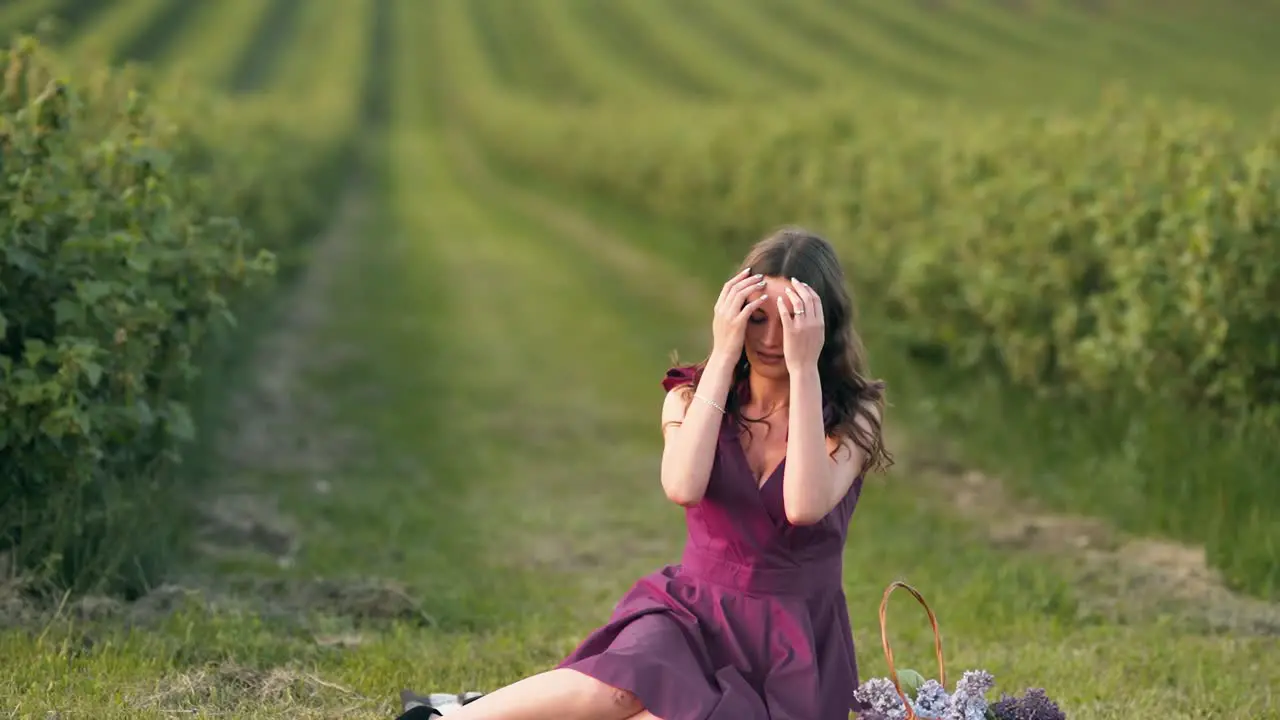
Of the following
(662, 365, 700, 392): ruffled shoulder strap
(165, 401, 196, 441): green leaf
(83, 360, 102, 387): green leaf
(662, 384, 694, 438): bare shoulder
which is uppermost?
(662, 365, 700, 392): ruffled shoulder strap

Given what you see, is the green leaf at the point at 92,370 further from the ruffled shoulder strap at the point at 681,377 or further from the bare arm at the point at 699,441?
the bare arm at the point at 699,441

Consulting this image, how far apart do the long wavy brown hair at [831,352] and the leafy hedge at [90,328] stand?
109 inches

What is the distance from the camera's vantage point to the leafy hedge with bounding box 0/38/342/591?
606cm

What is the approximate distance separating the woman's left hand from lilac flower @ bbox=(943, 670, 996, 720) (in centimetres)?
88

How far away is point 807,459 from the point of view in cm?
414

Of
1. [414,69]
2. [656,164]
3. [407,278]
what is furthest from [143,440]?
[414,69]

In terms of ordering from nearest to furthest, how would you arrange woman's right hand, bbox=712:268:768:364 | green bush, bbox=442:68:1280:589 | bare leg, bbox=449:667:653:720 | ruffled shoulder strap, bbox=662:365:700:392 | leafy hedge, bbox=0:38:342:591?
bare leg, bbox=449:667:653:720 → woman's right hand, bbox=712:268:768:364 → ruffled shoulder strap, bbox=662:365:700:392 → leafy hedge, bbox=0:38:342:591 → green bush, bbox=442:68:1280:589

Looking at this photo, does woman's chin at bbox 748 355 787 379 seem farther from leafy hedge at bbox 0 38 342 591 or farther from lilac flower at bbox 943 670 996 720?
leafy hedge at bbox 0 38 342 591

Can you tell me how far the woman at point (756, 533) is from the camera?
13.5ft

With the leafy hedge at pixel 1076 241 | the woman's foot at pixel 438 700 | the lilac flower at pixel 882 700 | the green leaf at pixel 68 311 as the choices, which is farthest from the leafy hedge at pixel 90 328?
the leafy hedge at pixel 1076 241

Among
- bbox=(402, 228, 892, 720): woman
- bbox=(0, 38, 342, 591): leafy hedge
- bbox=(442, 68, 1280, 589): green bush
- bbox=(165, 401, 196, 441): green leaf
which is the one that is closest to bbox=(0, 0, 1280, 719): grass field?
bbox=(442, 68, 1280, 589): green bush

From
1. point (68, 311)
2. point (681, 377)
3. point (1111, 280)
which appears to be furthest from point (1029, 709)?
point (1111, 280)

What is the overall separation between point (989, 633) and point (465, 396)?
6.64m

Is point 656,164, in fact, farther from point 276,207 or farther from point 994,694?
point 994,694
